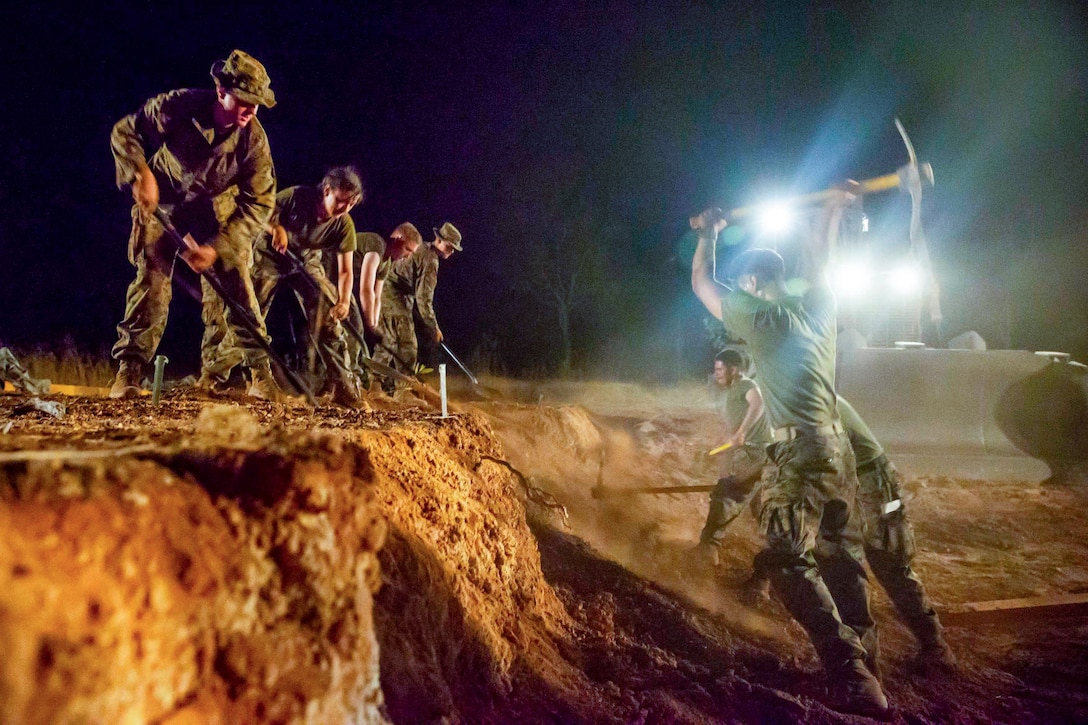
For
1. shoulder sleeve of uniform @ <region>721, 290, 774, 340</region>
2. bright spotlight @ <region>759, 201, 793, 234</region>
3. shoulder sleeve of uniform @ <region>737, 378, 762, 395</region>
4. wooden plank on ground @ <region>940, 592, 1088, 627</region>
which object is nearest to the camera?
shoulder sleeve of uniform @ <region>721, 290, 774, 340</region>

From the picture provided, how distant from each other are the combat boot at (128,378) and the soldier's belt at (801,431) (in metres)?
3.79

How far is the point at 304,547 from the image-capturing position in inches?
67.9

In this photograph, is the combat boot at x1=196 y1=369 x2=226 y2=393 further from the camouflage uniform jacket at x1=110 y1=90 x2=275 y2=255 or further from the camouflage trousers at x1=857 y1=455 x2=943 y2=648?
the camouflage trousers at x1=857 y1=455 x2=943 y2=648

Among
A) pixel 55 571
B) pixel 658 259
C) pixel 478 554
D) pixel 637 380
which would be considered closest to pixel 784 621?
pixel 478 554

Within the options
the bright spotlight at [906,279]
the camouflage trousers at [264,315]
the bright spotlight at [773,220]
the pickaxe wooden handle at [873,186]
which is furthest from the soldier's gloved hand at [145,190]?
the bright spotlight at [906,279]

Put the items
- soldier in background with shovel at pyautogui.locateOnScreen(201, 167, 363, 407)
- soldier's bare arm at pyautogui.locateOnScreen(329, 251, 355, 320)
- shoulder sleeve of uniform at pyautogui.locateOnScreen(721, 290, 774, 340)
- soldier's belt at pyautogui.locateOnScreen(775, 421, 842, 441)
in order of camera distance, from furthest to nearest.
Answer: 1. soldier's bare arm at pyautogui.locateOnScreen(329, 251, 355, 320)
2. soldier in background with shovel at pyautogui.locateOnScreen(201, 167, 363, 407)
3. shoulder sleeve of uniform at pyautogui.locateOnScreen(721, 290, 774, 340)
4. soldier's belt at pyautogui.locateOnScreen(775, 421, 842, 441)

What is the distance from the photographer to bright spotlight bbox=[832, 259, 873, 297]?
8.13 meters

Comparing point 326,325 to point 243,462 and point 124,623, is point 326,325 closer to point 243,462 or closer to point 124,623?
point 243,462

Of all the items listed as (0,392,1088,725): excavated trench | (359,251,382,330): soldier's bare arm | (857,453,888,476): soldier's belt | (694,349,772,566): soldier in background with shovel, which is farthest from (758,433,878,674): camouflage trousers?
(359,251,382,330): soldier's bare arm

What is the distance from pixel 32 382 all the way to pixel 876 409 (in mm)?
8154

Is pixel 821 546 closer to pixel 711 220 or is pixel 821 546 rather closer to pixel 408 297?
pixel 711 220

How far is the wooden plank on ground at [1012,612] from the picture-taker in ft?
13.9

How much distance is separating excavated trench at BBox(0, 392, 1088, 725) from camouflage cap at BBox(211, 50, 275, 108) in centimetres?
190

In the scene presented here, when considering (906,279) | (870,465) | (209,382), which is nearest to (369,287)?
(209,382)
